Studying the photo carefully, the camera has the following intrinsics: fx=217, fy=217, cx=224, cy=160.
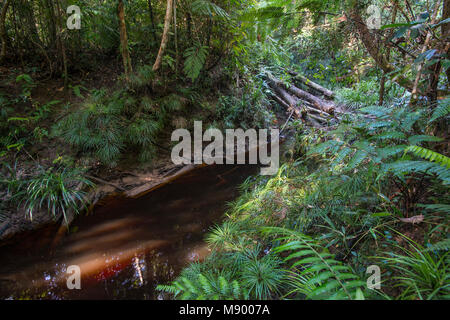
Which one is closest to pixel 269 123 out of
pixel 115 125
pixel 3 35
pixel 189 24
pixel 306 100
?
pixel 306 100

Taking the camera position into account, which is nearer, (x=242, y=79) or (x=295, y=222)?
(x=295, y=222)

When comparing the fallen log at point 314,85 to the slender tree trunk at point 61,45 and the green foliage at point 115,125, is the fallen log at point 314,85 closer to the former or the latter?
the green foliage at point 115,125

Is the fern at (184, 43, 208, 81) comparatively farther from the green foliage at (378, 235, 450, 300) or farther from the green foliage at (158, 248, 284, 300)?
the green foliage at (378, 235, 450, 300)

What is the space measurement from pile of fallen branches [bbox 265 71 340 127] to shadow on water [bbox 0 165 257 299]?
109 inches

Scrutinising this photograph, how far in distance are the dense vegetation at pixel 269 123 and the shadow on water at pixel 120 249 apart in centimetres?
30

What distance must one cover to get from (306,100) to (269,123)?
1267 mm

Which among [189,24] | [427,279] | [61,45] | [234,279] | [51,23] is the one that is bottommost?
[234,279]

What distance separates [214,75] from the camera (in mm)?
5840

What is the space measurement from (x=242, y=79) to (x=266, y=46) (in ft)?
5.81

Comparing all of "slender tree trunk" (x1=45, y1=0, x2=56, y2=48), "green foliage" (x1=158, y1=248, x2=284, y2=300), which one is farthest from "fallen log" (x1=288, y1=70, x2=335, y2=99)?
"slender tree trunk" (x1=45, y1=0, x2=56, y2=48)

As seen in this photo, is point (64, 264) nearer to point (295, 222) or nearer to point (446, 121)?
point (295, 222)

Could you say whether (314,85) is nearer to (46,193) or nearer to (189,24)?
(189,24)

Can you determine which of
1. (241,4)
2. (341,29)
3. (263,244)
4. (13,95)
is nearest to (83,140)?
(13,95)

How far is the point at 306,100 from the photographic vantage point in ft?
20.8
